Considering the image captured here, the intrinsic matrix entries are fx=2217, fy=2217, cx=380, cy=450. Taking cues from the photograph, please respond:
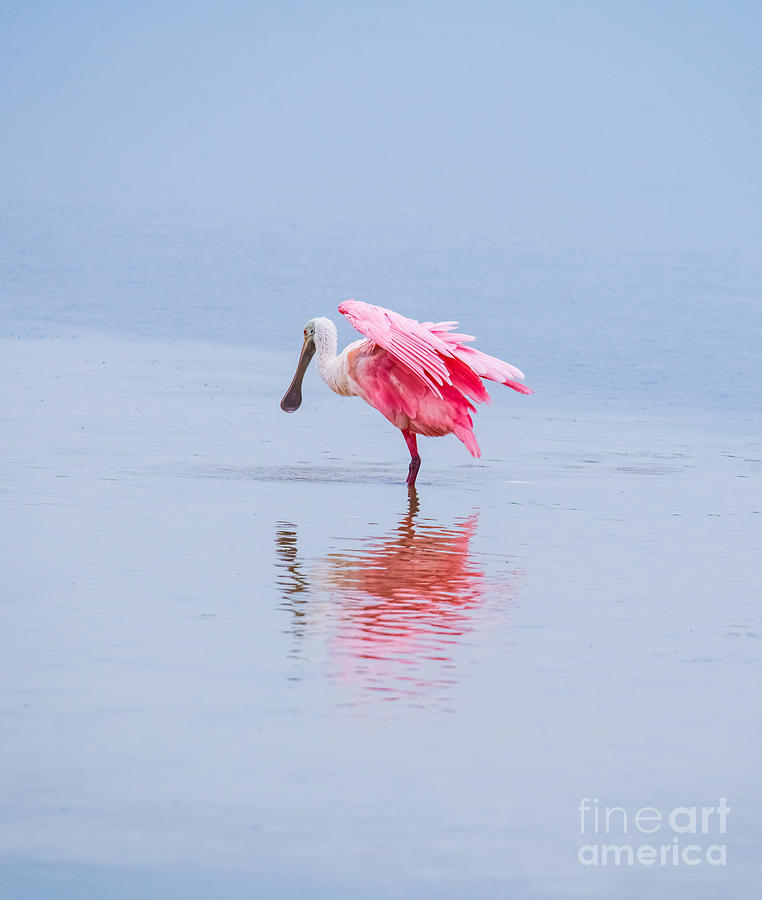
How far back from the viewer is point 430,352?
12.2 metres

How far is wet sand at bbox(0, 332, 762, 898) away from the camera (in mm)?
5516

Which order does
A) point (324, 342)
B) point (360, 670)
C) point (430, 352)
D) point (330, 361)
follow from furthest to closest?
1. point (324, 342)
2. point (330, 361)
3. point (430, 352)
4. point (360, 670)

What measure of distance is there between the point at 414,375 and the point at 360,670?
223 inches

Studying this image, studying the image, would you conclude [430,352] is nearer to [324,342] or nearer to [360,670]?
[324,342]

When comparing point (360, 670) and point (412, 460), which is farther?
point (412, 460)

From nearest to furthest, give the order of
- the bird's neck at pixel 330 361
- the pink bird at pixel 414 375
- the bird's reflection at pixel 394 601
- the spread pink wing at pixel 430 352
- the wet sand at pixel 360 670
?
the wet sand at pixel 360 670 < the bird's reflection at pixel 394 601 < the spread pink wing at pixel 430 352 < the pink bird at pixel 414 375 < the bird's neck at pixel 330 361

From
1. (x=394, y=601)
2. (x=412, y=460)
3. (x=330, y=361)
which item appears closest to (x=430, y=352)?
(x=412, y=460)

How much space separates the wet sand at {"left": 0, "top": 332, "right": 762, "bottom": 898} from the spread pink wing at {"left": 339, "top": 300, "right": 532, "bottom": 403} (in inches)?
22.9

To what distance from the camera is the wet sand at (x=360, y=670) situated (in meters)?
5.52

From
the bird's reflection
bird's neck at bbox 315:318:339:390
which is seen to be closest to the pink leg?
bird's neck at bbox 315:318:339:390

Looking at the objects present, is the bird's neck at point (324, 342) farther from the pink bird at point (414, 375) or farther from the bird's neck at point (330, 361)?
the pink bird at point (414, 375)

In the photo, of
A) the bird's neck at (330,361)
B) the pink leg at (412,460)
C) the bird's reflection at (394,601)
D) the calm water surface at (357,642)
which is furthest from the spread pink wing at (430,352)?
the bird's reflection at (394,601)

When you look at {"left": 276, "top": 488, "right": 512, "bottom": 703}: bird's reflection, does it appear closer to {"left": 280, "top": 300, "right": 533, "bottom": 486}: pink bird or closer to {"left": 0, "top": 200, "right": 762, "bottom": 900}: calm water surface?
{"left": 0, "top": 200, "right": 762, "bottom": 900}: calm water surface

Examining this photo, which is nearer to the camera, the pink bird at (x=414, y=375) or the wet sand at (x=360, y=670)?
the wet sand at (x=360, y=670)
